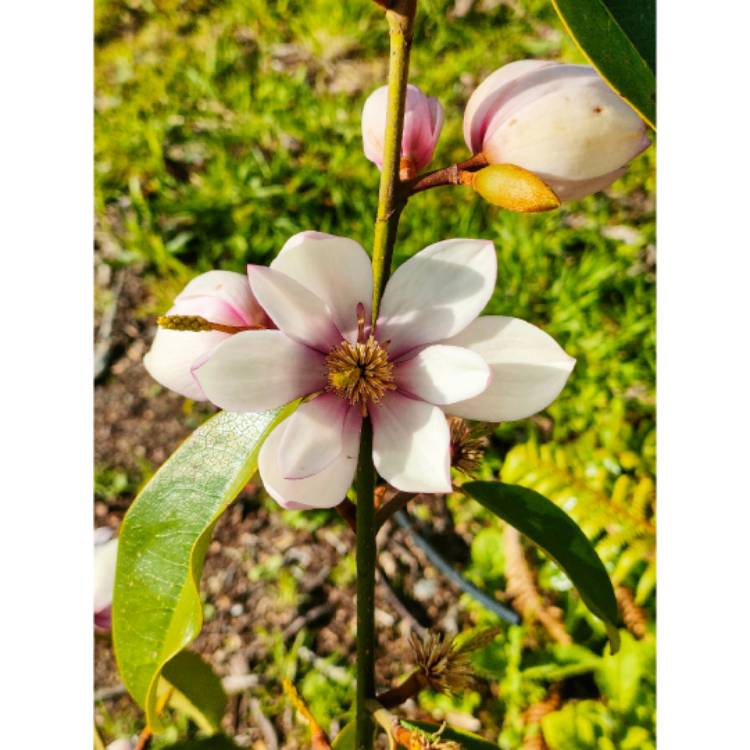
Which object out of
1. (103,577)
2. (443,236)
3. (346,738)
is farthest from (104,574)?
(443,236)

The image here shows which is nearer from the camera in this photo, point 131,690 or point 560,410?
point 131,690

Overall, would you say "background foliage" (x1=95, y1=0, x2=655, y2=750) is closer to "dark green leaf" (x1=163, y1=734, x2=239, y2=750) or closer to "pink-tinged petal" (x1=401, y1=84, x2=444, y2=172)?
"dark green leaf" (x1=163, y1=734, x2=239, y2=750)

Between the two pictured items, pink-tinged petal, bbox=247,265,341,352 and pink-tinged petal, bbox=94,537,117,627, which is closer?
pink-tinged petal, bbox=247,265,341,352

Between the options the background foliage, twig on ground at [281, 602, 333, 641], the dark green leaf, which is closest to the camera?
the dark green leaf

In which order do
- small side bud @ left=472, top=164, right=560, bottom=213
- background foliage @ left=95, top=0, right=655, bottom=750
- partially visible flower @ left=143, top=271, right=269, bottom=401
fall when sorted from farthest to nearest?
background foliage @ left=95, top=0, right=655, bottom=750 → partially visible flower @ left=143, top=271, right=269, bottom=401 → small side bud @ left=472, top=164, right=560, bottom=213

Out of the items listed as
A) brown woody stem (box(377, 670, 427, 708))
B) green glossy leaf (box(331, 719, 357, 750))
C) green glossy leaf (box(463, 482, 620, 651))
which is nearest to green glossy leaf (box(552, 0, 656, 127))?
green glossy leaf (box(463, 482, 620, 651))

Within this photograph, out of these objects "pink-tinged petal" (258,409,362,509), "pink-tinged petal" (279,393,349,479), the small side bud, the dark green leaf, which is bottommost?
the dark green leaf
